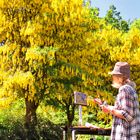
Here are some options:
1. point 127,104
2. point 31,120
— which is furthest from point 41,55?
point 127,104

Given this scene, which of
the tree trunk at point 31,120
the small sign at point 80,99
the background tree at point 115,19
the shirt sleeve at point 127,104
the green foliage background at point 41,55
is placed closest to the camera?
the shirt sleeve at point 127,104

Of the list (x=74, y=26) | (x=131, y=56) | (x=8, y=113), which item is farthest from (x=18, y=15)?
(x=131, y=56)

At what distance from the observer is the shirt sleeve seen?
5.25 meters

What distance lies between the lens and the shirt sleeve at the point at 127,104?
5.25 m

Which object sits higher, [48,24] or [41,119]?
[48,24]

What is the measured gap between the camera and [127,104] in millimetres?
5293

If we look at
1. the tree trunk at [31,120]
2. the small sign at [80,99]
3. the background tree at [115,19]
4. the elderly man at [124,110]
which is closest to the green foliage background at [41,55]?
the tree trunk at [31,120]

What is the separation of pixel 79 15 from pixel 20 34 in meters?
2.31

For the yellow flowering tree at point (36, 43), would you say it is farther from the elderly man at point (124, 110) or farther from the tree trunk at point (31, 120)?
the elderly man at point (124, 110)

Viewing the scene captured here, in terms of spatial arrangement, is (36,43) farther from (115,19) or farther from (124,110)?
(115,19)

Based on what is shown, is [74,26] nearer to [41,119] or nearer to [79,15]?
[79,15]

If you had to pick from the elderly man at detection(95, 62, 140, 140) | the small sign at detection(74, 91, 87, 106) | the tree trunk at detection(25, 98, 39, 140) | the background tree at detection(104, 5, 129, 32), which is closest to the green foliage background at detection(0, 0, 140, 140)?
the tree trunk at detection(25, 98, 39, 140)

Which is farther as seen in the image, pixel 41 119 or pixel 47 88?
pixel 41 119

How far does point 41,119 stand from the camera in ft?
62.7
